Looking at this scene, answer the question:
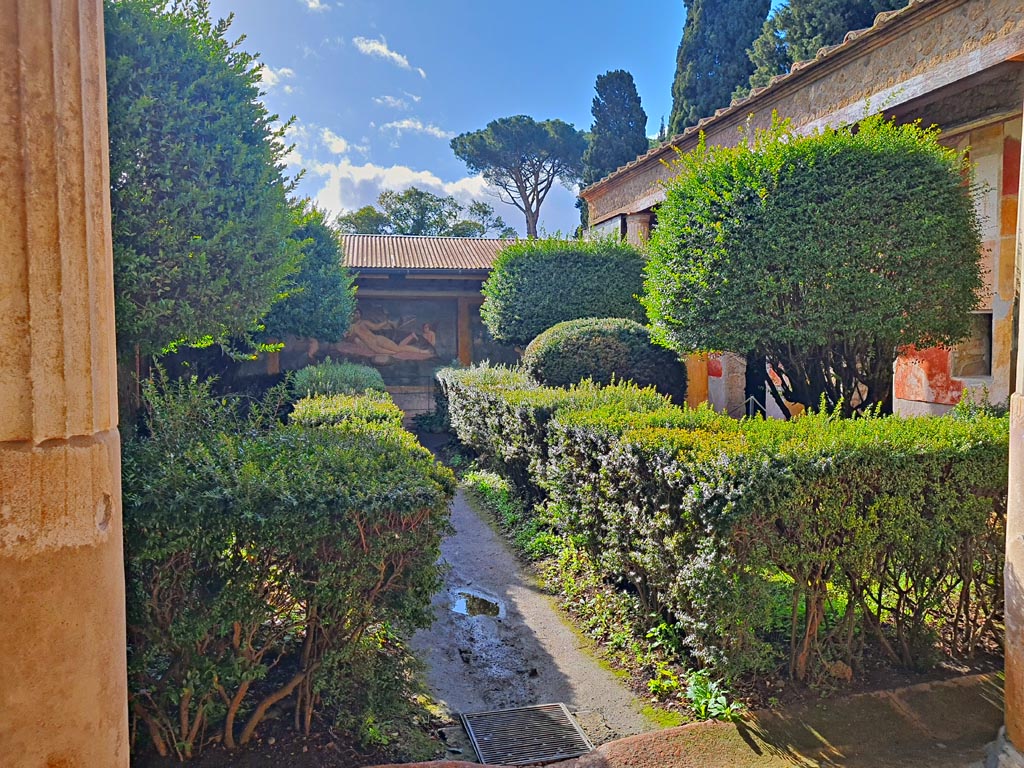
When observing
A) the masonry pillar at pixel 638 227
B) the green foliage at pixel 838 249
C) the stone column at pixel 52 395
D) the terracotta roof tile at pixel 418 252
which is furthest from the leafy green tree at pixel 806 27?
the stone column at pixel 52 395

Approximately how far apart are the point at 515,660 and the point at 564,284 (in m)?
9.19

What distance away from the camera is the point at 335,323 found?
43.4 ft

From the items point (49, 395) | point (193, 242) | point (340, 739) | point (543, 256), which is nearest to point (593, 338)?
point (543, 256)

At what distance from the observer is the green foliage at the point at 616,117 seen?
29.3 meters

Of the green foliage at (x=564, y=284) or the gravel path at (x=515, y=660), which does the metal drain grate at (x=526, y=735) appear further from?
the green foliage at (x=564, y=284)

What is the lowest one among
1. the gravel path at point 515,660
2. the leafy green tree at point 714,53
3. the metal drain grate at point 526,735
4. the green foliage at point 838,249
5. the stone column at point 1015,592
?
the metal drain grate at point 526,735

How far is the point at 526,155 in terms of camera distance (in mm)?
35781

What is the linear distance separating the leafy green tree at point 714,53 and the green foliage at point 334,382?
15.2 m

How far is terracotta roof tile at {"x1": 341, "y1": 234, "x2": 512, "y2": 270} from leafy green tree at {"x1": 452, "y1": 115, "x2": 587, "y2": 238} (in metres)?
15.6

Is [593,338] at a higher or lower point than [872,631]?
higher

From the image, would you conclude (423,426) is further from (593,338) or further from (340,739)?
(340,739)

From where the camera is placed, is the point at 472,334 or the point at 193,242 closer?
the point at 193,242

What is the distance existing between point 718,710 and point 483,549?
3.23m

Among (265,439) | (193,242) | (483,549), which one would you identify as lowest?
(483,549)
